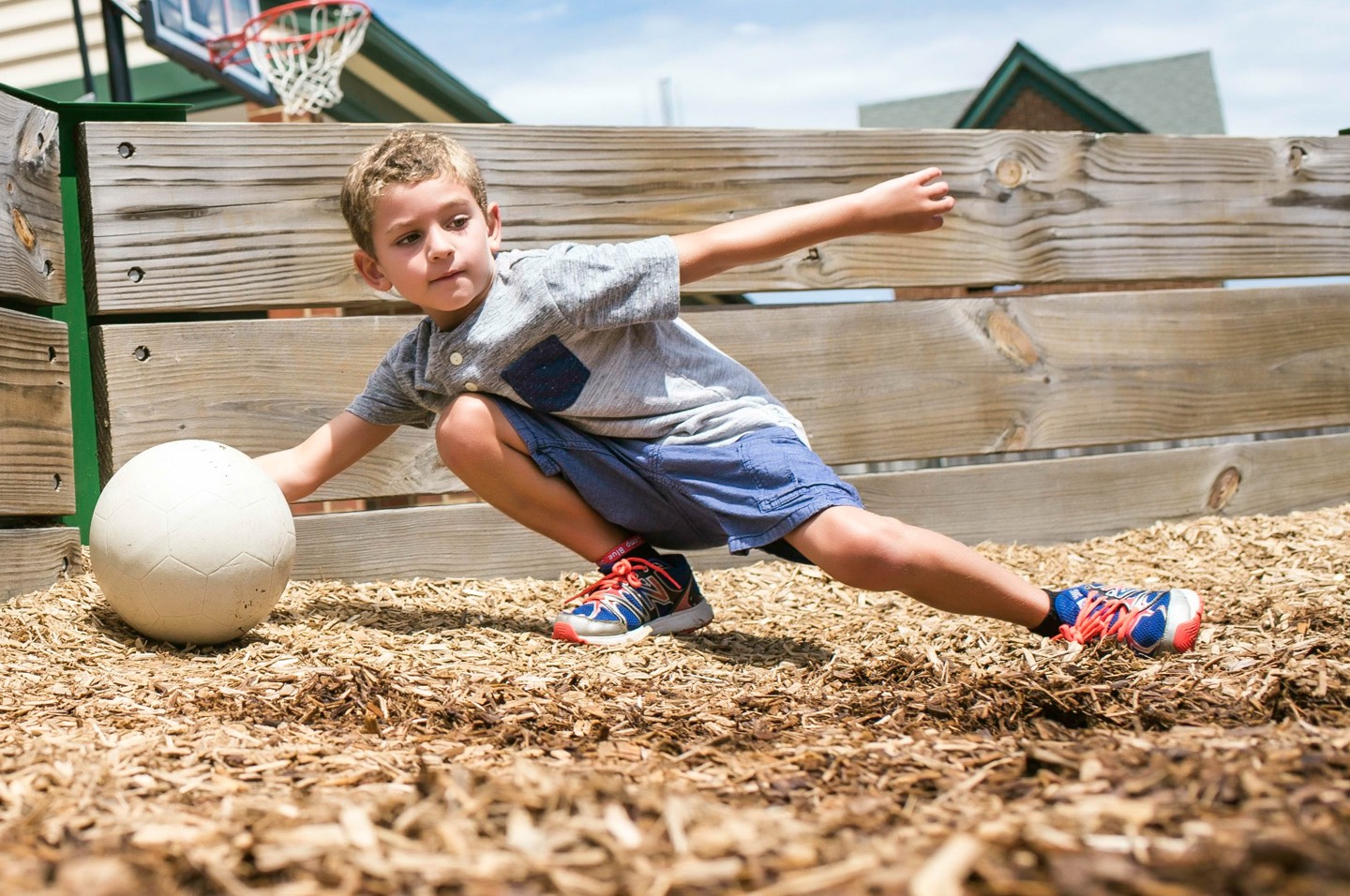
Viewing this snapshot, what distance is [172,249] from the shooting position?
3.97 metres

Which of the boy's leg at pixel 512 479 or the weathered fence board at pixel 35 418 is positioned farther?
the weathered fence board at pixel 35 418

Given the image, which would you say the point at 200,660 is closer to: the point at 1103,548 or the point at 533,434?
the point at 533,434

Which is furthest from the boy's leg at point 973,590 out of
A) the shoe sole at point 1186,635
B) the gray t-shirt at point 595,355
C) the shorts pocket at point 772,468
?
the gray t-shirt at point 595,355

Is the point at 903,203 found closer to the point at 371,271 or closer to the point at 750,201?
the point at 750,201

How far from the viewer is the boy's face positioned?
322cm

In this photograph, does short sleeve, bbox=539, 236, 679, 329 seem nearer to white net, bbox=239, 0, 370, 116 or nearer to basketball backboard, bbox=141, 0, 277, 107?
basketball backboard, bbox=141, 0, 277, 107

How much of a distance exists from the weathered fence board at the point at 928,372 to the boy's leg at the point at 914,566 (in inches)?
56.6

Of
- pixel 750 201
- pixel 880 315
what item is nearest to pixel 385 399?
pixel 750 201

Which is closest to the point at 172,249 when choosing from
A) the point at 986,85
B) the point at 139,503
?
the point at 139,503

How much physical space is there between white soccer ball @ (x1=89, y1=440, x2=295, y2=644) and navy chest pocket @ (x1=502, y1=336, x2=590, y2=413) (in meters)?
0.76

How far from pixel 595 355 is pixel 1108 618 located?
1554mm

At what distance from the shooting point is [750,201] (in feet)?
14.7

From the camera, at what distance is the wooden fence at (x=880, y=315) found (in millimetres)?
3982

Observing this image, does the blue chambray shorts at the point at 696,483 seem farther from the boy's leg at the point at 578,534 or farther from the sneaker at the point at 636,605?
the sneaker at the point at 636,605
